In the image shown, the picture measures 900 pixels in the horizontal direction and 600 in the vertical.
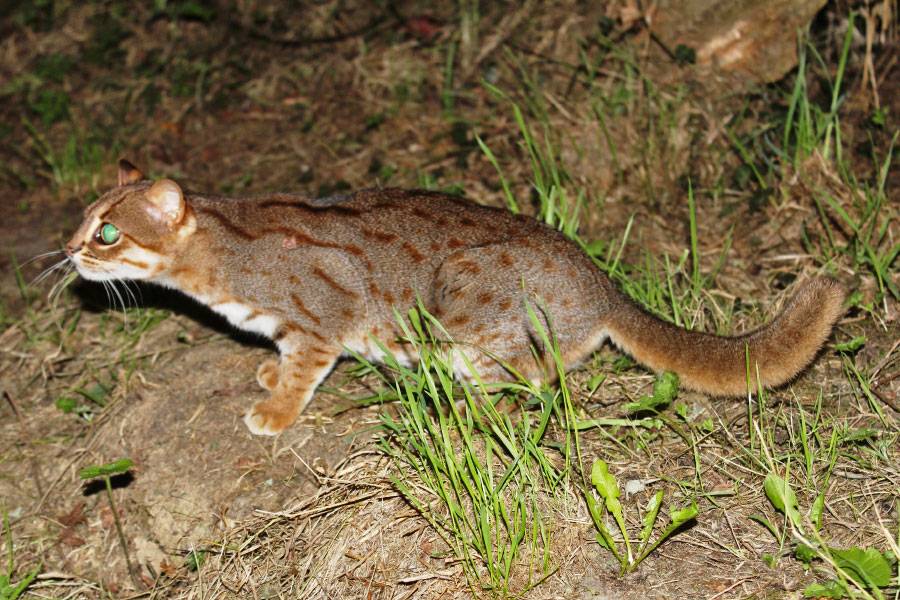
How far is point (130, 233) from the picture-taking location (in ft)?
15.9

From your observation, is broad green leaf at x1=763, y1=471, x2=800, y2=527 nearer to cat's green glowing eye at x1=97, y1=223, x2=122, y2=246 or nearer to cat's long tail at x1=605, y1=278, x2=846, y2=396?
cat's long tail at x1=605, y1=278, x2=846, y2=396

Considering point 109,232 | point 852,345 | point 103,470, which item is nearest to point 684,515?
point 852,345

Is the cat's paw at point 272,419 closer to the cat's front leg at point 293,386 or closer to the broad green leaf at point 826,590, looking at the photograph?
the cat's front leg at point 293,386

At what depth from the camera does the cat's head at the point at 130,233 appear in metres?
4.86

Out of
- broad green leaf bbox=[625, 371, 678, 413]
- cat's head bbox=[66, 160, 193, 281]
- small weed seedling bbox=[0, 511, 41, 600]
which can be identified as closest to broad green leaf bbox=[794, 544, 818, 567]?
broad green leaf bbox=[625, 371, 678, 413]

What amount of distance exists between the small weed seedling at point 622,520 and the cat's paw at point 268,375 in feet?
6.85

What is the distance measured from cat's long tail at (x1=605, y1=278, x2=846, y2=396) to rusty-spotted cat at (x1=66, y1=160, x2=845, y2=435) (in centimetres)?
2

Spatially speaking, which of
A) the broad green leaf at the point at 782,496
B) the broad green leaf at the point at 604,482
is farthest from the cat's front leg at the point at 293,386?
the broad green leaf at the point at 782,496

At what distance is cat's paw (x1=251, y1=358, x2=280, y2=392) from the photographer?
5223 mm

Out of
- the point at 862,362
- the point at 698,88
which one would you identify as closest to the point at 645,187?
the point at 698,88

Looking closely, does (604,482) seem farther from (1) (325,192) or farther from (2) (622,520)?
(1) (325,192)

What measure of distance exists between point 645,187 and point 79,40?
19.0 feet

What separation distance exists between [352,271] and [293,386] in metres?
0.69

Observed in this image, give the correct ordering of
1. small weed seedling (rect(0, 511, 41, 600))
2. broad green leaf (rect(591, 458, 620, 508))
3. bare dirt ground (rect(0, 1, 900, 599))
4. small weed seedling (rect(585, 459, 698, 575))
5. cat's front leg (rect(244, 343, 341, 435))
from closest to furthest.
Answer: small weed seedling (rect(585, 459, 698, 575)), broad green leaf (rect(591, 458, 620, 508)), bare dirt ground (rect(0, 1, 900, 599)), small weed seedling (rect(0, 511, 41, 600)), cat's front leg (rect(244, 343, 341, 435))
